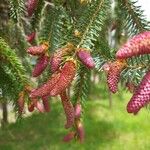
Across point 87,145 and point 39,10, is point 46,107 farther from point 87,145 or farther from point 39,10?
point 87,145

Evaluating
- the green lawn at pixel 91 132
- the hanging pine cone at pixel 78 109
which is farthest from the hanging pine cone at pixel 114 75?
the green lawn at pixel 91 132

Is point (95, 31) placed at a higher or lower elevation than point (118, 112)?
higher

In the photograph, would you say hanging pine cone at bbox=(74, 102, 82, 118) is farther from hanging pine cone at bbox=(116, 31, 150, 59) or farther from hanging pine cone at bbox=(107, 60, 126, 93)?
hanging pine cone at bbox=(116, 31, 150, 59)

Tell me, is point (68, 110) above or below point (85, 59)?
below

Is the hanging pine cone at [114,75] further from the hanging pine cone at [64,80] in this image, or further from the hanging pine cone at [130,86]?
the hanging pine cone at [130,86]

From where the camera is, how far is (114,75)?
1.39 m

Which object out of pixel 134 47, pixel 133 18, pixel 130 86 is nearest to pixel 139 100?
pixel 134 47

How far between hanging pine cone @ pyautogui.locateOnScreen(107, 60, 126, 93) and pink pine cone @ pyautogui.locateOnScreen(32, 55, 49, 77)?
37 centimetres

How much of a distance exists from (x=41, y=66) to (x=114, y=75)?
429 mm

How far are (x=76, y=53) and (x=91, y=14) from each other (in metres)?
0.23

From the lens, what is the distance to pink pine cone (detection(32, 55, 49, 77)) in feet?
5.70

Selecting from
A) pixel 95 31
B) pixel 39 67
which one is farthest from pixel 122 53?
pixel 39 67

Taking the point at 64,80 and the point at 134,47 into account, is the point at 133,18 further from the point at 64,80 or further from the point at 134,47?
the point at 134,47

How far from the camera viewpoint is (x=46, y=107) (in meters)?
2.13
